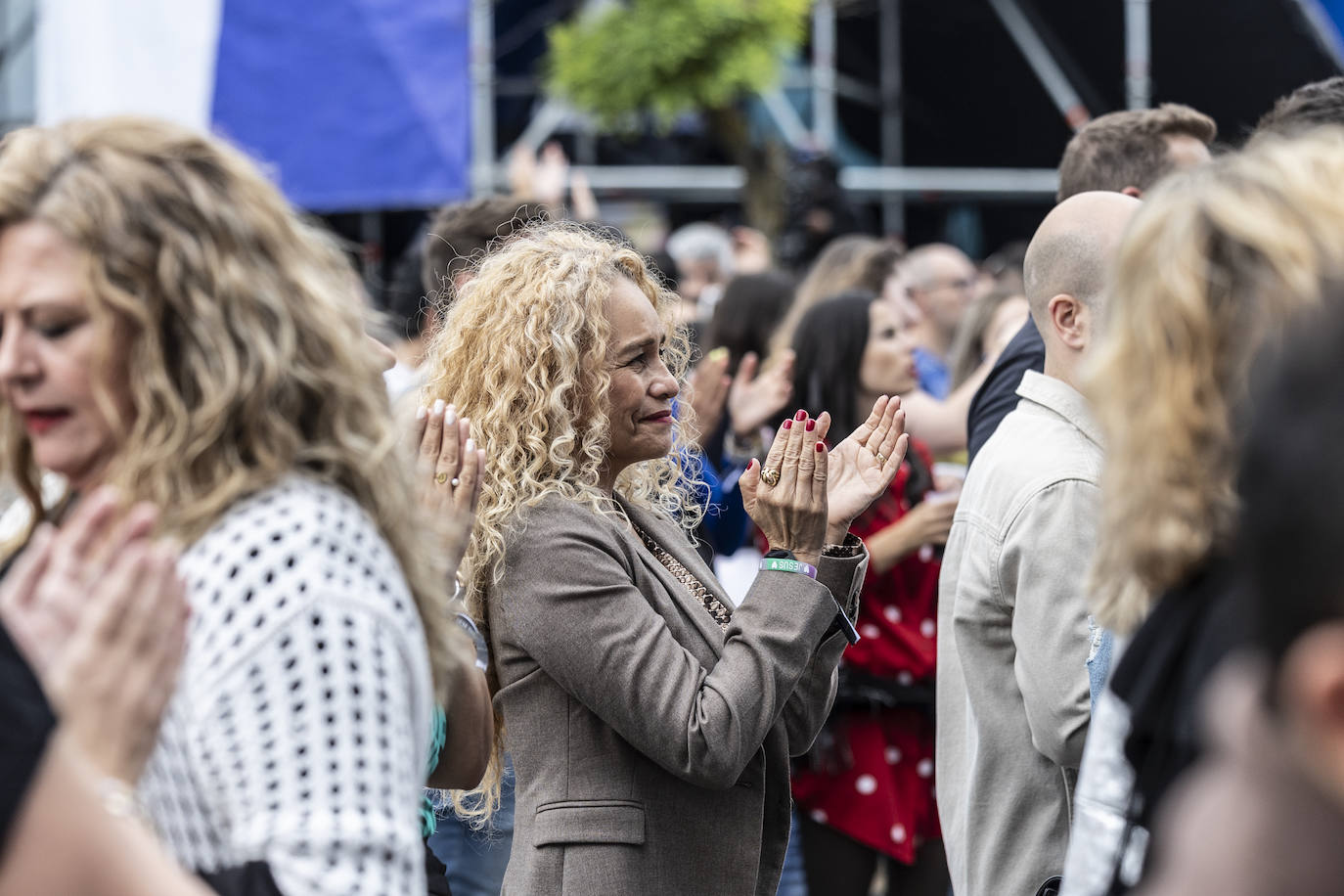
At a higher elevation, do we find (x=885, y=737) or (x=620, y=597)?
(x=620, y=597)

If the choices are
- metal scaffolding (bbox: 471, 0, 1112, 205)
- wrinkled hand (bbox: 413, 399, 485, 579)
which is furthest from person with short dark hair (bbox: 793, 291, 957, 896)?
metal scaffolding (bbox: 471, 0, 1112, 205)

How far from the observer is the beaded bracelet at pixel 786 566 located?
101 inches

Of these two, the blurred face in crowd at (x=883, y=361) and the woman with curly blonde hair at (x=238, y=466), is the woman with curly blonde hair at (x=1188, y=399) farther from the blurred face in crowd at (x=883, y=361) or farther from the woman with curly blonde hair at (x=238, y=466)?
the blurred face in crowd at (x=883, y=361)

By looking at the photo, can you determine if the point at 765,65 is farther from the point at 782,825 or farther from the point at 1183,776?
the point at 1183,776

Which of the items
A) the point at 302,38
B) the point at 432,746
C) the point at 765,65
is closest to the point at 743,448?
the point at 432,746

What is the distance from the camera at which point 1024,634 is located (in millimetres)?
2598

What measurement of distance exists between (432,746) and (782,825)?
0.75 metres

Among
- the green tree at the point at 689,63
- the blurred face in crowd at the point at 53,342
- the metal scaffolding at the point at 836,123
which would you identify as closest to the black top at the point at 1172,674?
the blurred face in crowd at the point at 53,342

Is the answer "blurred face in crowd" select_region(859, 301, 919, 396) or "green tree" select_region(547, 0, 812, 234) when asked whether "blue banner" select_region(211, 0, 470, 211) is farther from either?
"green tree" select_region(547, 0, 812, 234)

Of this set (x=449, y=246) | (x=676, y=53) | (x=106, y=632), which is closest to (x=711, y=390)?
(x=449, y=246)

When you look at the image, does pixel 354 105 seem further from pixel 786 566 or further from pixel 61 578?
pixel 61 578

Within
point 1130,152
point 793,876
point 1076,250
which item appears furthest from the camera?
point 793,876

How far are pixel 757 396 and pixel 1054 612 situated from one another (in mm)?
1976

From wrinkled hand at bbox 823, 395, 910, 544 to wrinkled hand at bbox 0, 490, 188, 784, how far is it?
1.59m
